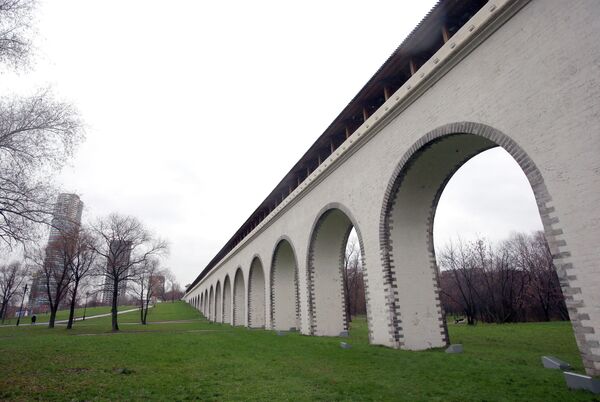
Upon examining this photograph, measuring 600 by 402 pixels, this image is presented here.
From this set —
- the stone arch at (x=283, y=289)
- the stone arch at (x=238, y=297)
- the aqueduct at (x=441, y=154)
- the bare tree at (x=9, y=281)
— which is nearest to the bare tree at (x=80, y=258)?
the stone arch at (x=238, y=297)

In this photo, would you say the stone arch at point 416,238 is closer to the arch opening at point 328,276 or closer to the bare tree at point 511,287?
the arch opening at point 328,276

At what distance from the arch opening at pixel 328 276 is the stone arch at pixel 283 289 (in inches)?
176

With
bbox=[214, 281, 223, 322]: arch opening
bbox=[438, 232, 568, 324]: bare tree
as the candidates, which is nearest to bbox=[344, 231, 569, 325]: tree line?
bbox=[438, 232, 568, 324]: bare tree

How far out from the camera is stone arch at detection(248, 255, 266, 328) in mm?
24450

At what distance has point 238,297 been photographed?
30.3 meters

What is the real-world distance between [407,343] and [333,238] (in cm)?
663

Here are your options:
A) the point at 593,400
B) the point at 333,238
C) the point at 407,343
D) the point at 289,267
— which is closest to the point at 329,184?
the point at 333,238

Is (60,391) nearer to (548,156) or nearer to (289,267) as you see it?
(548,156)

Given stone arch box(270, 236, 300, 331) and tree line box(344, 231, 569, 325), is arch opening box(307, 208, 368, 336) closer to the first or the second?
stone arch box(270, 236, 300, 331)

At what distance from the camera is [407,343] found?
31.5 feet

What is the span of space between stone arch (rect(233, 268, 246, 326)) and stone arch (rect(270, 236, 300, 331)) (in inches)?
363

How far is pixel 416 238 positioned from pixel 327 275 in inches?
240

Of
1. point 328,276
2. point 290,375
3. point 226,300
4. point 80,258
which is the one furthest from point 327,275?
point 226,300

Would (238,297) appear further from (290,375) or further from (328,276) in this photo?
(290,375)
